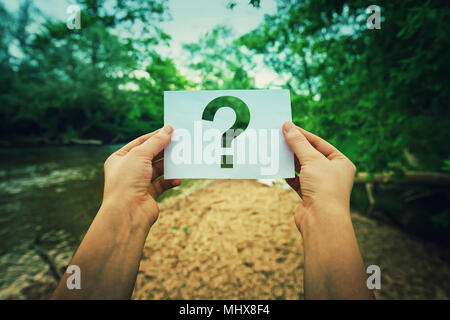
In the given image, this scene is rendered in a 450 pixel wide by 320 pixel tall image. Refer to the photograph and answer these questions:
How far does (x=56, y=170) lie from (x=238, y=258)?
856 cm

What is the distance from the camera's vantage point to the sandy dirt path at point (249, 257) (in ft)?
6.72

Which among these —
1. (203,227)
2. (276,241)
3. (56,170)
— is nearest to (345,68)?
(276,241)

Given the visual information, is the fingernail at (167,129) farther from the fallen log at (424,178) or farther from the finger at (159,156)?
the fallen log at (424,178)

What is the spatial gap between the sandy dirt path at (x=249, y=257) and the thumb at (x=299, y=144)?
5.55 ft

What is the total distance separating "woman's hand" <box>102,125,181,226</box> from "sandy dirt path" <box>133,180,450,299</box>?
1.40 m

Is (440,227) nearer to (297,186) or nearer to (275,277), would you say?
(275,277)

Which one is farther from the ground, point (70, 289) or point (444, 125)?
point (444, 125)

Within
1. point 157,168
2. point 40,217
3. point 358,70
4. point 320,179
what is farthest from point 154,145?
point 40,217

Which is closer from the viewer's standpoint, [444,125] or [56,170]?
[444,125]

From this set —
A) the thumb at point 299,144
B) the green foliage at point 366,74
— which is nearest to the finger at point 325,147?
the thumb at point 299,144

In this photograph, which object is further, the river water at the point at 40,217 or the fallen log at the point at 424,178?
the fallen log at the point at 424,178

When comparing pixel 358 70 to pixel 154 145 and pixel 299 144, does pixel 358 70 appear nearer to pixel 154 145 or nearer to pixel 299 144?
pixel 299 144

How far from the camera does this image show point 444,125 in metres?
2.46
